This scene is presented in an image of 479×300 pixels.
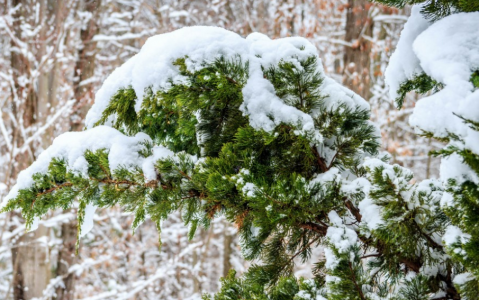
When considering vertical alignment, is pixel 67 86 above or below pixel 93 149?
below

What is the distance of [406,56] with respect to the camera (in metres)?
1.27

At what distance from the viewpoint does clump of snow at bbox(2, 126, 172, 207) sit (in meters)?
1.38

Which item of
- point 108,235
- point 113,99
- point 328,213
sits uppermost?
point 113,99

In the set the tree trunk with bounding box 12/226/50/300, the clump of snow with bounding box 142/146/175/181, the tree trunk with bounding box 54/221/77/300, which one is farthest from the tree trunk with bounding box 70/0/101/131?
the clump of snow with bounding box 142/146/175/181

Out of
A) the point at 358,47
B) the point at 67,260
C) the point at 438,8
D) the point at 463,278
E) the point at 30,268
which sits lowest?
the point at 67,260

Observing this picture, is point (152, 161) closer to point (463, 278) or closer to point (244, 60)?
point (244, 60)

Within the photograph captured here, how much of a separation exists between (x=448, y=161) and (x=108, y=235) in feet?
33.9

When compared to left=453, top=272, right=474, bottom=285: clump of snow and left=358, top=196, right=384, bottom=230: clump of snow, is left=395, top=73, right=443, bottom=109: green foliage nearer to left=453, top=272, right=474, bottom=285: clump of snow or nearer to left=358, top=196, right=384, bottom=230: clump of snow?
left=358, top=196, right=384, bottom=230: clump of snow

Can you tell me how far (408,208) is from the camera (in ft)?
3.77

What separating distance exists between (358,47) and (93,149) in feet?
21.3

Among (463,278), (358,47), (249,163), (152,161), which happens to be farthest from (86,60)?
(463,278)

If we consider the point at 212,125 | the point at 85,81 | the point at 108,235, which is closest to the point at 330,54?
the point at 85,81

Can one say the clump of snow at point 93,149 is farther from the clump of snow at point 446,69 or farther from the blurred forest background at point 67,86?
the blurred forest background at point 67,86

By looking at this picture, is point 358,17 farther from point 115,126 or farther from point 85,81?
point 115,126
